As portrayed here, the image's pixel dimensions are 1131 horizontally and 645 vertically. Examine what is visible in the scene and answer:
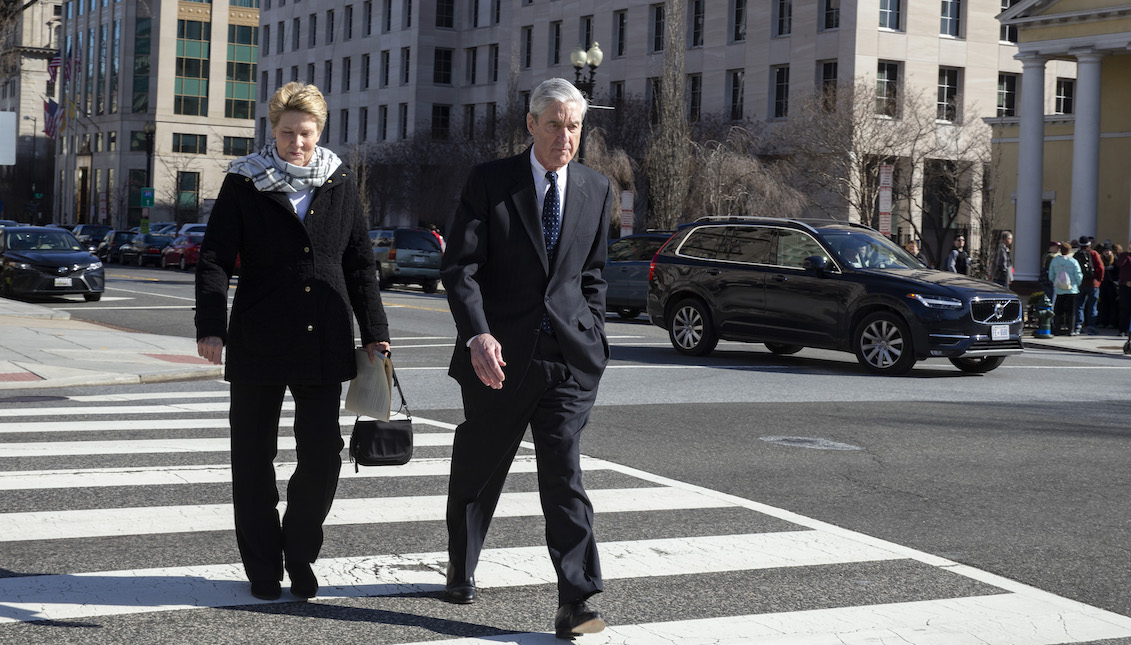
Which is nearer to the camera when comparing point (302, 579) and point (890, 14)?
point (302, 579)

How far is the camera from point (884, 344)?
55.8ft

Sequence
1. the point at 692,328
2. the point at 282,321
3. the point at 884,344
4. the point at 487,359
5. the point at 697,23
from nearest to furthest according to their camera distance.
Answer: the point at 487,359 < the point at 282,321 < the point at 884,344 < the point at 692,328 < the point at 697,23

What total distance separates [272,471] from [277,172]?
1.14m

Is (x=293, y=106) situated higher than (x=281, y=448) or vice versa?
(x=293, y=106)

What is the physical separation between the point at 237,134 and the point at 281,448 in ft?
364

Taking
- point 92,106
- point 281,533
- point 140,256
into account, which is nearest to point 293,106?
point 281,533

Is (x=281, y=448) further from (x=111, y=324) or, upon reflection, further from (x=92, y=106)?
(x=92, y=106)

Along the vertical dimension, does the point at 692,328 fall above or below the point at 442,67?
below

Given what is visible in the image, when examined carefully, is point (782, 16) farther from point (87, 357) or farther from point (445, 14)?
point (87, 357)

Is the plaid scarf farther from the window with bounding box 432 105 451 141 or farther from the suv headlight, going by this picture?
the window with bounding box 432 105 451 141

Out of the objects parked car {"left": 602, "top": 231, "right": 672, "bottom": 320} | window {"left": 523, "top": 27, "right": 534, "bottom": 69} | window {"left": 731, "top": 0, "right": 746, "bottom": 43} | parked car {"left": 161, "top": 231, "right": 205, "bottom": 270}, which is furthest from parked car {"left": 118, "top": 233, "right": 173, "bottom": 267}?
parked car {"left": 602, "top": 231, "right": 672, "bottom": 320}

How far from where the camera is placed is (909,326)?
1677 cm

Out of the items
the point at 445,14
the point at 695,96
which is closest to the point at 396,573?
the point at 695,96

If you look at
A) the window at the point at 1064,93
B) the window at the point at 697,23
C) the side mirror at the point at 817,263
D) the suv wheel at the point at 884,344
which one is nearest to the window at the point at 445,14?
the window at the point at 697,23
